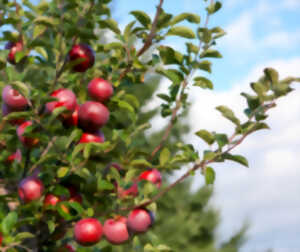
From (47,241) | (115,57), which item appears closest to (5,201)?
(47,241)

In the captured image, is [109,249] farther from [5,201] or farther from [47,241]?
[5,201]

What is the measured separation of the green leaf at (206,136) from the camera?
2346 millimetres

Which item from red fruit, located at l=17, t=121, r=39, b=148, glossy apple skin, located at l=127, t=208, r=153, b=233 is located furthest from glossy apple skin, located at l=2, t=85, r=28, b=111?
glossy apple skin, located at l=127, t=208, r=153, b=233

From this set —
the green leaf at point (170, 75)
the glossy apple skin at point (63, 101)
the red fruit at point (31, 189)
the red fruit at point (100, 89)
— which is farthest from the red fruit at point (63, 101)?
the green leaf at point (170, 75)

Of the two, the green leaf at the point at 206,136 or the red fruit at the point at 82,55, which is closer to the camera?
the green leaf at the point at 206,136

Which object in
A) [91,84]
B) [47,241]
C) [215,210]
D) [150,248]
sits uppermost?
[215,210]

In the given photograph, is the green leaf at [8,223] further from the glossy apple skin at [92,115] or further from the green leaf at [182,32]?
the green leaf at [182,32]

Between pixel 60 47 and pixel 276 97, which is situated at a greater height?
pixel 60 47

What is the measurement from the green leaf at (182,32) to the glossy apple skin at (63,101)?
0.67 metres

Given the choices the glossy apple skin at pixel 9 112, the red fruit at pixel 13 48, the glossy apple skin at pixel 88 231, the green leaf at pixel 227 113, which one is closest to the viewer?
the green leaf at pixel 227 113

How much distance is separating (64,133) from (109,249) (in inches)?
35.2

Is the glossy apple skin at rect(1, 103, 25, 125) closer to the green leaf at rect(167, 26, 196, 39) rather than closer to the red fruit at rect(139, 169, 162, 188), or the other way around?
the red fruit at rect(139, 169, 162, 188)

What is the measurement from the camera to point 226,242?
18984mm

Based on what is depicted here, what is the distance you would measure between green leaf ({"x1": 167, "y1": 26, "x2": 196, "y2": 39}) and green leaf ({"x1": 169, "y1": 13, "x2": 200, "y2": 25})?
0.14ft
